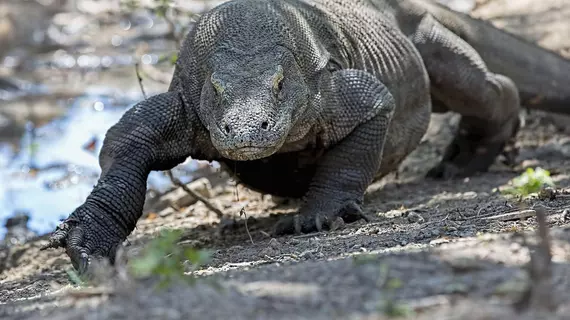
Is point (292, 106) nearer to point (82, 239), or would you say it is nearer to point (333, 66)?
point (333, 66)

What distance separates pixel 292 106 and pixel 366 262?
8.47 ft

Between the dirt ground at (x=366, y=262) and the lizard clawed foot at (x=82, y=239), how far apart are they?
174 mm

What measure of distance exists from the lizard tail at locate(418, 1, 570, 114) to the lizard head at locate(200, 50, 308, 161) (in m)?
3.23

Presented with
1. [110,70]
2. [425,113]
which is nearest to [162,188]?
[425,113]

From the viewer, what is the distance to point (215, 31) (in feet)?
22.7

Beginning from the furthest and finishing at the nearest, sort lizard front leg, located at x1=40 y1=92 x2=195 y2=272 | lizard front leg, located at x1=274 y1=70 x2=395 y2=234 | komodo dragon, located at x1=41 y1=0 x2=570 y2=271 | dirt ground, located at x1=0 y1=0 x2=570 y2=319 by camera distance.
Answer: lizard front leg, located at x1=274 y1=70 x2=395 y2=234 → lizard front leg, located at x1=40 y1=92 x2=195 y2=272 → komodo dragon, located at x1=41 y1=0 x2=570 y2=271 → dirt ground, located at x1=0 y1=0 x2=570 y2=319

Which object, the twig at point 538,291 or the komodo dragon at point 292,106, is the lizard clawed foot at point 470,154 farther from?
the twig at point 538,291

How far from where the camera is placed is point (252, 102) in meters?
6.15

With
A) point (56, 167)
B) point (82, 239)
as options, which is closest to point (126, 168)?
point (82, 239)

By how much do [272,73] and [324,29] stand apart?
118cm

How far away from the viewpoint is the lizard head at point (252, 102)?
599cm

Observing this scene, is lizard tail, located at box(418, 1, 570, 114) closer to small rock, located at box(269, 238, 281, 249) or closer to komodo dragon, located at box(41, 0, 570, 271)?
komodo dragon, located at box(41, 0, 570, 271)

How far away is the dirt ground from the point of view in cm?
361

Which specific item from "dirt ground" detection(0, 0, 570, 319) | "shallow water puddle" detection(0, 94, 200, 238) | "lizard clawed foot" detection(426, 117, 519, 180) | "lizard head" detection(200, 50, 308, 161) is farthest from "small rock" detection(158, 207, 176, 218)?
"lizard head" detection(200, 50, 308, 161)
